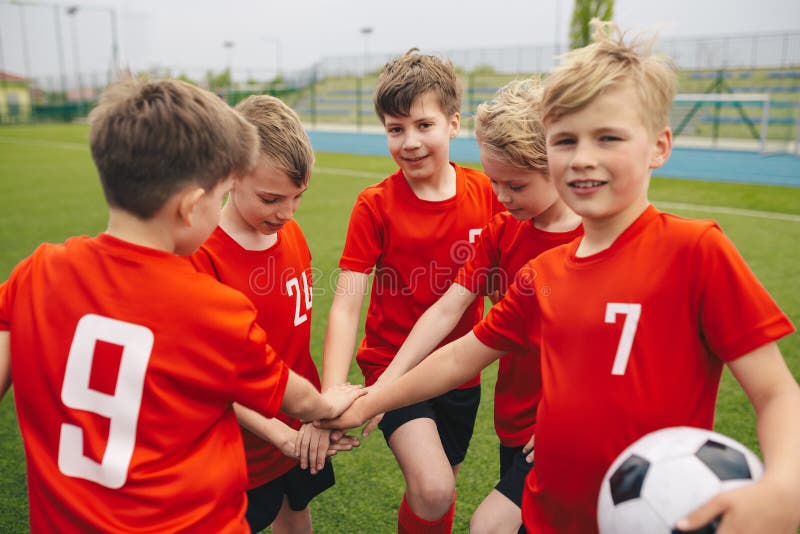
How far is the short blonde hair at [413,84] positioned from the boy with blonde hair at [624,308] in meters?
1.06

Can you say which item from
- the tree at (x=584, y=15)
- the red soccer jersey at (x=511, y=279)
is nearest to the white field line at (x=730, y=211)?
the red soccer jersey at (x=511, y=279)

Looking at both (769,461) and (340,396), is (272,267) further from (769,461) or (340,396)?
(769,461)

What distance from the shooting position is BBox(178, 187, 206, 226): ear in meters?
1.52

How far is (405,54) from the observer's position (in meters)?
2.92

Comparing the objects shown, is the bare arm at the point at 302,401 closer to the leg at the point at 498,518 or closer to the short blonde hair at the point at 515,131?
the leg at the point at 498,518

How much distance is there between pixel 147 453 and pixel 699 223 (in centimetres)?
132

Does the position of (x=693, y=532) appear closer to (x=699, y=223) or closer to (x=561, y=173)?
(x=699, y=223)

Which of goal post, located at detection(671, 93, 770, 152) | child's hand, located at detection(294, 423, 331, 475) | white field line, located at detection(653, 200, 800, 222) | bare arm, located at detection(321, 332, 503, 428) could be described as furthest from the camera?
goal post, located at detection(671, 93, 770, 152)

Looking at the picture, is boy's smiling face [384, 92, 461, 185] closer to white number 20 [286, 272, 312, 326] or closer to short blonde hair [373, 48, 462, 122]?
short blonde hair [373, 48, 462, 122]

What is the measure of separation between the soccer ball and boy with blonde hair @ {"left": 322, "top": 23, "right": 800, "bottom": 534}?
0.28 feet

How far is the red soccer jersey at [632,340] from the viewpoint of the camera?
141 centimetres

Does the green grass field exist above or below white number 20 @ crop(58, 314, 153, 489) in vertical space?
below

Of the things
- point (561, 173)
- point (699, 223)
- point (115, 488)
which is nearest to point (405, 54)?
point (561, 173)

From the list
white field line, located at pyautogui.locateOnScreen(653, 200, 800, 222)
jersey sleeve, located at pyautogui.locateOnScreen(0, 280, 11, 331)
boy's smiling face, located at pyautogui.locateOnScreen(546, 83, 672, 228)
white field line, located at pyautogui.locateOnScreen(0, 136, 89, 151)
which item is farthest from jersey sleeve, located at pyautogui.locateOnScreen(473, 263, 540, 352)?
white field line, located at pyautogui.locateOnScreen(0, 136, 89, 151)
